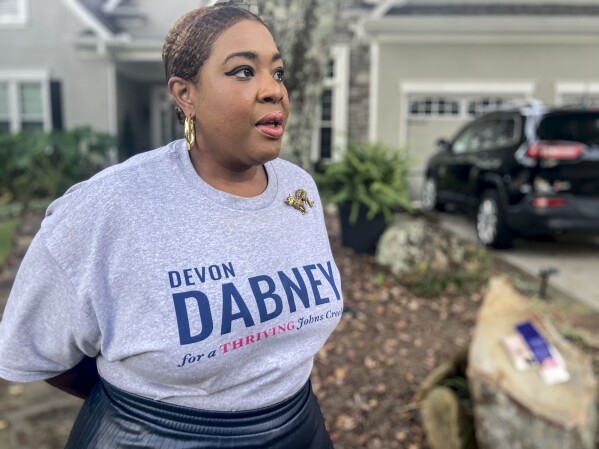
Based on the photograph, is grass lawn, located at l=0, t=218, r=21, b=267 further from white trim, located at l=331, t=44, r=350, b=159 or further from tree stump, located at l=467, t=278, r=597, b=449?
white trim, located at l=331, t=44, r=350, b=159

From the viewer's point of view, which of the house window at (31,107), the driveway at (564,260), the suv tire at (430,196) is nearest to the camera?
the driveway at (564,260)

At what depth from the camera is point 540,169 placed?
6.52 meters

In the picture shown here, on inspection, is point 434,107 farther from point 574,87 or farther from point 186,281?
point 186,281

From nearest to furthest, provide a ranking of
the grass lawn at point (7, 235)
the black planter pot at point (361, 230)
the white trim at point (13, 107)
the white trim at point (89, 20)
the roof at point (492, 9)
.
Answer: the black planter pot at point (361, 230)
the grass lawn at point (7, 235)
the roof at point (492, 9)
the white trim at point (89, 20)
the white trim at point (13, 107)

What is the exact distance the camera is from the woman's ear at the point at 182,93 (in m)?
1.23

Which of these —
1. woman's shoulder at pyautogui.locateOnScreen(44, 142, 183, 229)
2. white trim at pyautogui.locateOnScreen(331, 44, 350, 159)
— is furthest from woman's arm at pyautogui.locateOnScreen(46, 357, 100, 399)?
white trim at pyautogui.locateOnScreen(331, 44, 350, 159)

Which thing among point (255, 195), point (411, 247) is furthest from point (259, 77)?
point (411, 247)

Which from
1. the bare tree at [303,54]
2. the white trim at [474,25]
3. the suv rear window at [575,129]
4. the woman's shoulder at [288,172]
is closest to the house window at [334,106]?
the white trim at [474,25]

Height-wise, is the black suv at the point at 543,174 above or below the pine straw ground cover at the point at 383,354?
above

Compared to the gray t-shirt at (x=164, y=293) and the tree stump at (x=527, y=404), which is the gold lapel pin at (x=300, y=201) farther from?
the tree stump at (x=527, y=404)

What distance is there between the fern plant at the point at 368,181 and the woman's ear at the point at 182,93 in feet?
14.7

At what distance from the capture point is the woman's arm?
1352 millimetres

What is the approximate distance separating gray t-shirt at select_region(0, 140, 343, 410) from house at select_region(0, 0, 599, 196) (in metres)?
8.37

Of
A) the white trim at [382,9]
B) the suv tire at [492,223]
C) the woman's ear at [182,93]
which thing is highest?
the white trim at [382,9]
